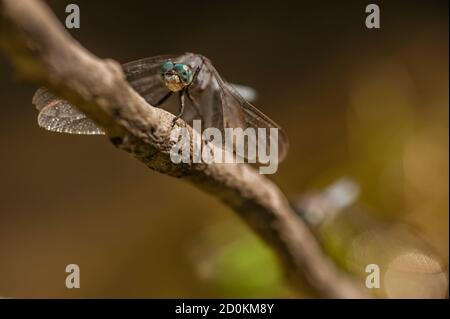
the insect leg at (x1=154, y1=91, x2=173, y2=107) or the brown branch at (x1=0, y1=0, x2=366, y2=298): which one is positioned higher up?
the insect leg at (x1=154, y1=91, x2=173, y2=107)

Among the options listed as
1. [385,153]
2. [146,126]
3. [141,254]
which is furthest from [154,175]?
[146,126]

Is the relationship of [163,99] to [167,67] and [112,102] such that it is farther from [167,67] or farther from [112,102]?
[112,102]

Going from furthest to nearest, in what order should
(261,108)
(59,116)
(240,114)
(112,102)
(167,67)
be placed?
(261,108), (240,114), (167,67), (59,116), (112,102)

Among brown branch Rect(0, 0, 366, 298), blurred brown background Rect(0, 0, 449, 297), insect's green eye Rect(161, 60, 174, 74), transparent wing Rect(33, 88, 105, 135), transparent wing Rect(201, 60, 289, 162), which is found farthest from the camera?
blurred brown background Rect(0, 0, 449, 297)

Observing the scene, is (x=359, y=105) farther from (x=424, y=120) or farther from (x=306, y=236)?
(x=306, y=236)

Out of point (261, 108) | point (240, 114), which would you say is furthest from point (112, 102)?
point (261, 108)

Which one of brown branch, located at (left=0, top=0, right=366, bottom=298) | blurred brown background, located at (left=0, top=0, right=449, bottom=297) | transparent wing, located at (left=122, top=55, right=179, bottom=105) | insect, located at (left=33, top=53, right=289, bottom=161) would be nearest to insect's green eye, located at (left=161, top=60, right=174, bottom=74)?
insect, located at (left=33, top=53, right=289, bottom=161)

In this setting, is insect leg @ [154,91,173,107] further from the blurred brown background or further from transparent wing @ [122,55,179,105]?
the blurred brown background

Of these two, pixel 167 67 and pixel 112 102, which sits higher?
pixel 167 67
